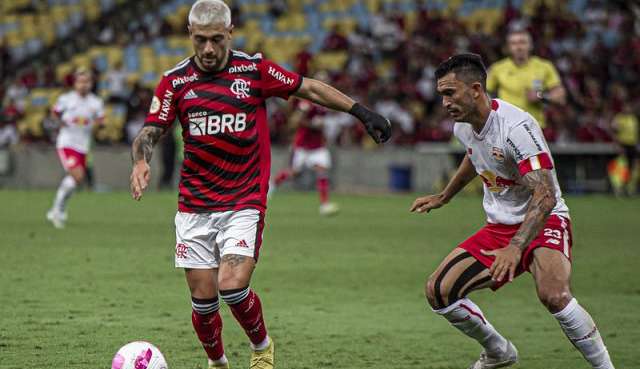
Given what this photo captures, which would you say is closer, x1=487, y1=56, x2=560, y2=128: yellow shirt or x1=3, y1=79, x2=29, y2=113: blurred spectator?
x1=487, y1=56, x2=560, y2=128: yellow shirt

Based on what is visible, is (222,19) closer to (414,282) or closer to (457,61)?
(457,61)

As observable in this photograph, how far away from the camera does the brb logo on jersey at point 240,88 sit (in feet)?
23.1

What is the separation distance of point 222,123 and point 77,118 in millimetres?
11945

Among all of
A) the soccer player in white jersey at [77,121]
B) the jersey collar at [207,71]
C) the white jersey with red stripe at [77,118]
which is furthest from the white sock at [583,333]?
the white jersey with red stripe at [77,118]

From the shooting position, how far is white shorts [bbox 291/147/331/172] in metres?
21.8

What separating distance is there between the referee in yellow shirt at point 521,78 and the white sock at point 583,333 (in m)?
7.65

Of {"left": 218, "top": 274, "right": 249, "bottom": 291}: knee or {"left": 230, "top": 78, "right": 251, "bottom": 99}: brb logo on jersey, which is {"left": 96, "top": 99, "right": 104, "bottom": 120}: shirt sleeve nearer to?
{"left": 230, "top": 78, "right": 251, "bottom": 99}: brb logo on jersey

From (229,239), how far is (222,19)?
1283 mm

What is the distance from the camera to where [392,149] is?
27812 mm

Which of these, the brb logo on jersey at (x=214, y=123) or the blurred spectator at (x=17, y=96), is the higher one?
the brb logo on jersey at (x=214, y=123)

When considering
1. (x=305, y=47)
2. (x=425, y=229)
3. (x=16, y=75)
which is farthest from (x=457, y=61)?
(x=16, y=75)

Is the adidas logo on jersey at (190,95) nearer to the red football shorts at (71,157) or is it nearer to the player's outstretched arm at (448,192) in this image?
the player's outstretched arm at (448,192)

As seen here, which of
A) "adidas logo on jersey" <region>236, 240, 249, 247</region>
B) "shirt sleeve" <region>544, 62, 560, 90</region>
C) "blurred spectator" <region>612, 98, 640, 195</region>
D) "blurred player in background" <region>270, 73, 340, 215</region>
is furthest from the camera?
"blurred spectator" <region>612, 98, 640, 195</region>

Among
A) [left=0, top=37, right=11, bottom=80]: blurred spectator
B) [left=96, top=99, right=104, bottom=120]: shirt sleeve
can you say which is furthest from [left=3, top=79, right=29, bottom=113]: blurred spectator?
[left=96, top=99, right=104, bottom=120]: shirt sleeve
